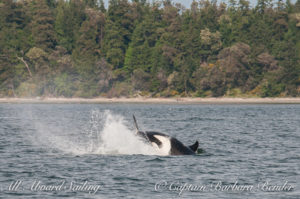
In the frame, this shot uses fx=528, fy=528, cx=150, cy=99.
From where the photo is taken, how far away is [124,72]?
465ft

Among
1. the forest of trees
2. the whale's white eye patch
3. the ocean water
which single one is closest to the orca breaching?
the whale's white eye patch

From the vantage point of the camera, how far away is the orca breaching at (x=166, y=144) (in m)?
26.6

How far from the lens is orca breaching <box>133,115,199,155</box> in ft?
87.4

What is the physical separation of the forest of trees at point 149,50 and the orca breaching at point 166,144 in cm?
10114

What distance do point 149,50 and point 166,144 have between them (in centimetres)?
11573

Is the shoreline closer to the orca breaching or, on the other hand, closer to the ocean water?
the ocean water

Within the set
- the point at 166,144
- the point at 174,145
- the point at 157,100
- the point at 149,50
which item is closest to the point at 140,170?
the point at 166,144

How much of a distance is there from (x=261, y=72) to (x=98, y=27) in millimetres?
50248

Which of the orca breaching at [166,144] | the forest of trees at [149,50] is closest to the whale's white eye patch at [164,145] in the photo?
the orca breaching at [166,144]

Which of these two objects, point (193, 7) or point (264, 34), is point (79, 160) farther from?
point (193, 7)

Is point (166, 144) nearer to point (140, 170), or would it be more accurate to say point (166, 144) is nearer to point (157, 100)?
point (140, 170)

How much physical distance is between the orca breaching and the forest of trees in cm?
10114

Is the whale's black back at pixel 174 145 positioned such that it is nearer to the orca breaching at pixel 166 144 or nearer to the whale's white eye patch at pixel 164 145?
the orca breaching at pixel 166 144

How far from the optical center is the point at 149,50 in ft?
467
